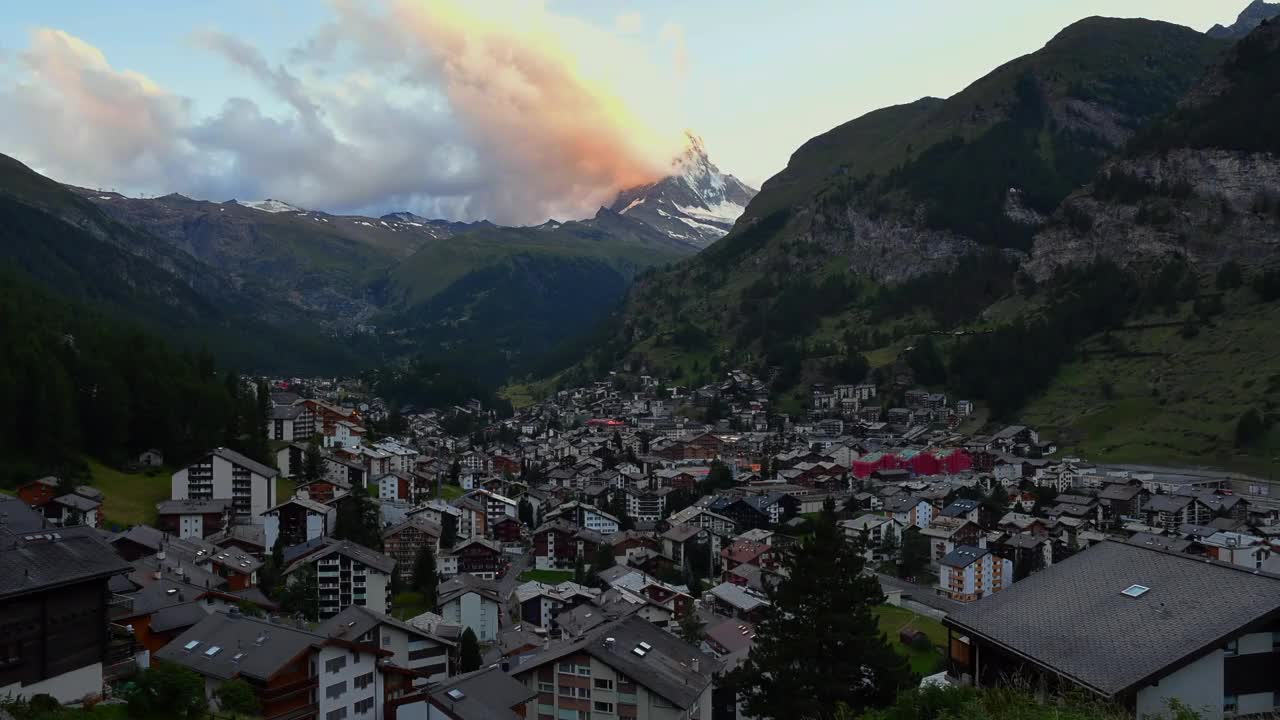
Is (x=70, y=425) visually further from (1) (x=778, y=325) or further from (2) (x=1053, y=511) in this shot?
(1) (x=778, y=325)

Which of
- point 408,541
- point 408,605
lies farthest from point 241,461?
point 408,605

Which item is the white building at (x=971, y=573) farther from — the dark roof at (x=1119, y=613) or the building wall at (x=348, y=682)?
the dark roof at (x=1119, y=613)

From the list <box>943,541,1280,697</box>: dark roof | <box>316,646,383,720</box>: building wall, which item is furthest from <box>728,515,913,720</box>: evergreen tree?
<box>316,646,383,720</box>: building wall

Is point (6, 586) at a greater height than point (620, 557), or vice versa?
point (6, 586)

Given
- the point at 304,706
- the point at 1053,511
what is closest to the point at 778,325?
the point at 1053,511

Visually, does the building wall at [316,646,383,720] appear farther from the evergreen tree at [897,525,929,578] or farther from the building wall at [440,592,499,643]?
the evergreen tree at [897,525,929,578]

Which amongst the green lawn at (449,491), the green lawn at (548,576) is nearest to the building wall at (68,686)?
the green lawn at (548,576)
